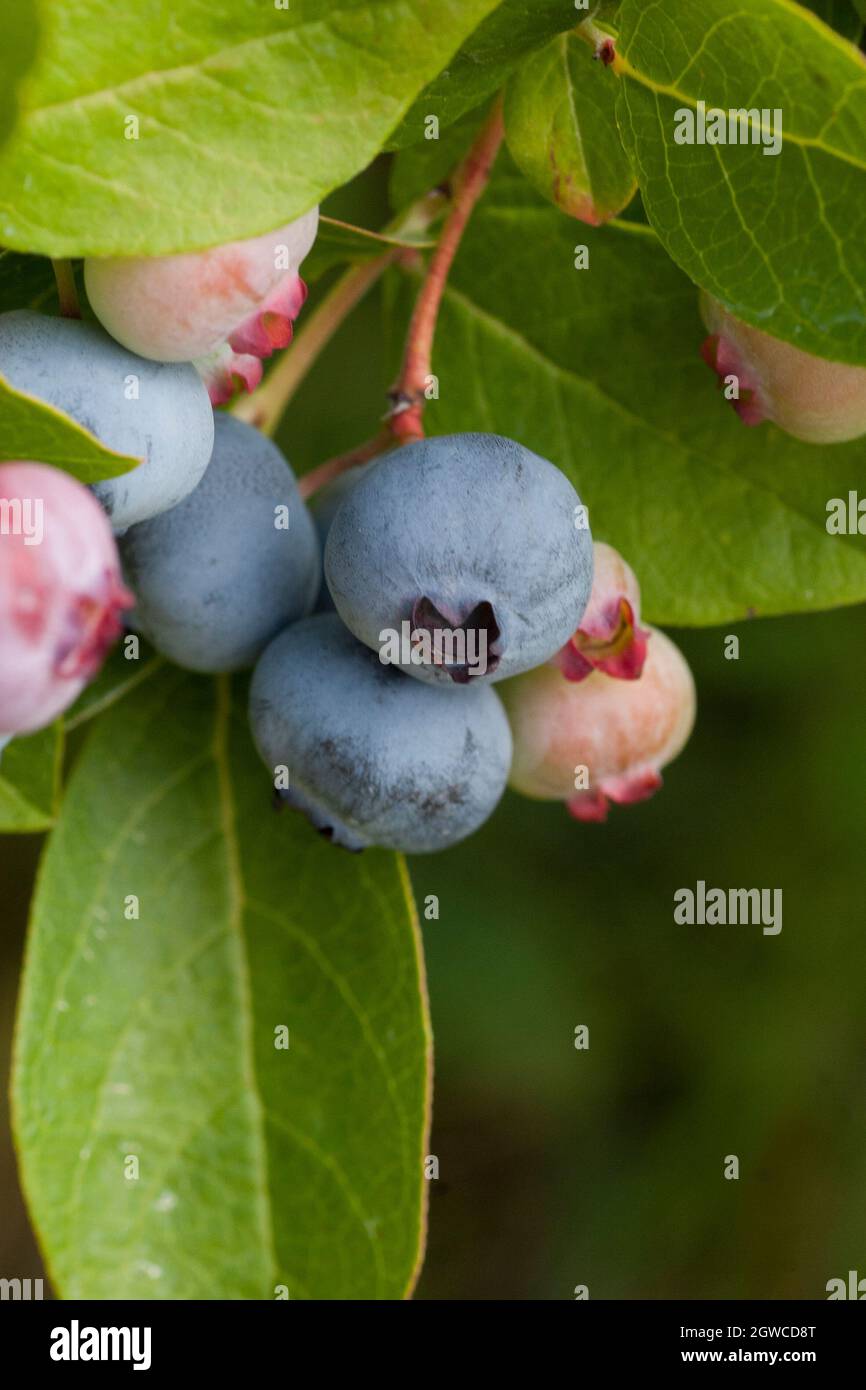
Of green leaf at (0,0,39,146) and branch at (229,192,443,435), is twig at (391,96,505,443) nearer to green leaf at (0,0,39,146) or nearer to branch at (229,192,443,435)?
branch at (229,192,443,435)

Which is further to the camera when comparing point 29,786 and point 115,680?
point 115,680

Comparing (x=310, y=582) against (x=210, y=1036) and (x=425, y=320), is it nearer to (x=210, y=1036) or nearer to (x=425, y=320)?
(x=425, y=320)

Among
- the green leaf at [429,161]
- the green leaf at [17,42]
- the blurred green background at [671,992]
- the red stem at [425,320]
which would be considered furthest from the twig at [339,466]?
the blurred green background at [671,992]

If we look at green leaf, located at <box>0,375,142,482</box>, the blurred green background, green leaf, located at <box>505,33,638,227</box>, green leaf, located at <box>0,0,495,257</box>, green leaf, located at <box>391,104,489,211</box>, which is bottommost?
the blurred green background

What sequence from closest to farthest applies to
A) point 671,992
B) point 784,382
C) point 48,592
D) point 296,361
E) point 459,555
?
point 48,592 → point 459,555 → point 784,382 → point 296,361 → point 671,992

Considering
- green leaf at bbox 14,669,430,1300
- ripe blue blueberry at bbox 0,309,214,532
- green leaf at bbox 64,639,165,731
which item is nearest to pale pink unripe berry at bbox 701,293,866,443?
ripe blue blueberry at bbox 0,309,214,532

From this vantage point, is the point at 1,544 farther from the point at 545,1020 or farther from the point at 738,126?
the point at 545,1020

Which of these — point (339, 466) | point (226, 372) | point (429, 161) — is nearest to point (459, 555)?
point (226, 372)

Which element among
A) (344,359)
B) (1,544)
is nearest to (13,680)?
(1,544)
